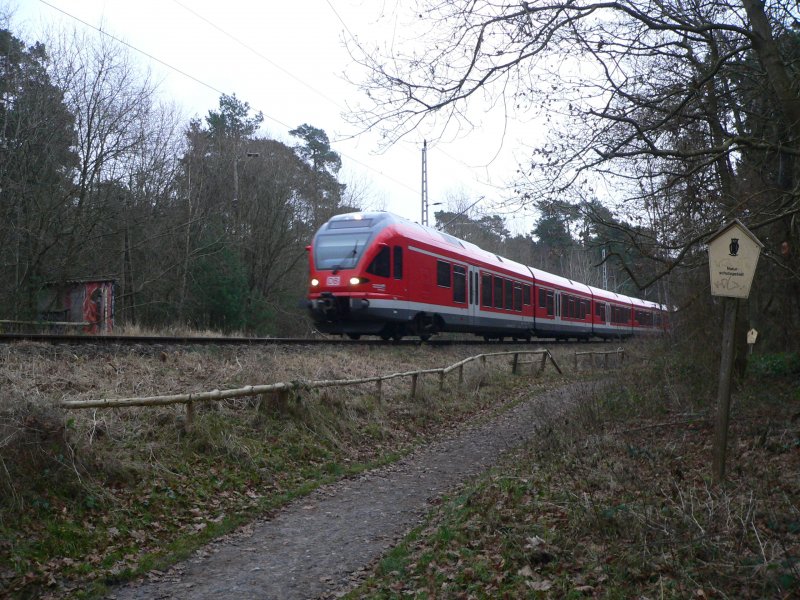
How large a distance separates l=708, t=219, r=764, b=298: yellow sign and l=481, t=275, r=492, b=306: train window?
17896 millimetres

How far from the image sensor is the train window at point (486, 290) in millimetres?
24766

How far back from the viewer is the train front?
725 inches

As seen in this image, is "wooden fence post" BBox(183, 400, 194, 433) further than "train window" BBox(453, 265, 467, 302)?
No

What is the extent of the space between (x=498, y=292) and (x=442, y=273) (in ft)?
17.1

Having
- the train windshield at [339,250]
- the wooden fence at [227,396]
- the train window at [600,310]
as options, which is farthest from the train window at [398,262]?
the train window at [600,310]

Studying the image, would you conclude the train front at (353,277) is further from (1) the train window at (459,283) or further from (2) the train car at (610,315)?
(2) the train car at (610,315)

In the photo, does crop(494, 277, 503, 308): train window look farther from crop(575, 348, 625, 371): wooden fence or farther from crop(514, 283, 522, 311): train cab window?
crop(575, 348, 625, 371): wooden fence

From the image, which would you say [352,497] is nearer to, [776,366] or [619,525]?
[619,525]

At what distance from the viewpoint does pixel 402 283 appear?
63.1 ft

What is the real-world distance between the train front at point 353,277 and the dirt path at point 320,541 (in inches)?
312

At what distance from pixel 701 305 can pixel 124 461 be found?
11967 mm

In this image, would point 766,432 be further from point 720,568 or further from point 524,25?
point 524,25

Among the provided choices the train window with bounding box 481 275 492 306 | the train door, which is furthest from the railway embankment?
the train window with bounding box 481 275 492 306

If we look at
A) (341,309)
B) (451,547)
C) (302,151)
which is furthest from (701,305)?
(302,151)
